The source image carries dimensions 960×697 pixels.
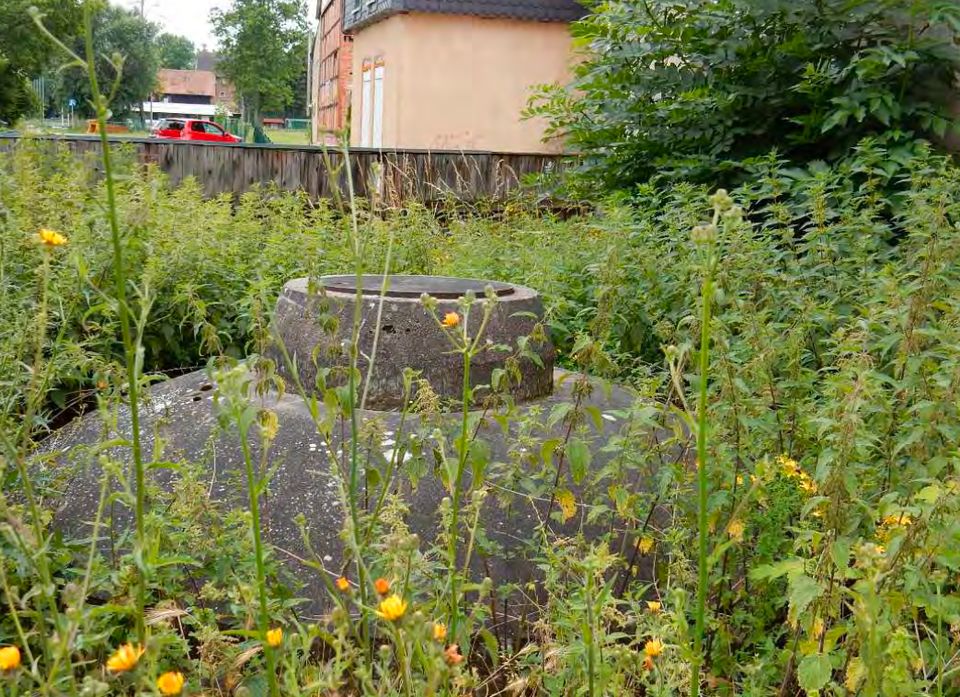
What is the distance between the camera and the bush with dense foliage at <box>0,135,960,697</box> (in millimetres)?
1704

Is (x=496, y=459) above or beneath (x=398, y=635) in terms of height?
beneath

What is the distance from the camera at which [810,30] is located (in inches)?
292

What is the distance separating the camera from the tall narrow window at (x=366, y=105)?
21814 millimetres

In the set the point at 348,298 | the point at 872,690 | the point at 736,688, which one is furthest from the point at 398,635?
the point at 348,298

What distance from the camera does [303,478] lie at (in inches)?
140

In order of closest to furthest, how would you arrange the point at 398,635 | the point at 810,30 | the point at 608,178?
the point at 398,635, the point at 810,30, the point at 608,178

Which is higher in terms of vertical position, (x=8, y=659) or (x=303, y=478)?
(x=8, y=659)

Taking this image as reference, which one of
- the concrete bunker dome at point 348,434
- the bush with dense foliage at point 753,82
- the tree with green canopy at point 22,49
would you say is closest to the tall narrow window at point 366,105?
the bush with dense foliage at point 753,82

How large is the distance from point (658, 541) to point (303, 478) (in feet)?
4.12

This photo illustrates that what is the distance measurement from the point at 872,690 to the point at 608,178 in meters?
7.33

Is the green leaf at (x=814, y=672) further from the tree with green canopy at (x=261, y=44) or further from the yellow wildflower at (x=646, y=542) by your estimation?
the tree with green canopy at (x=261, y=44)

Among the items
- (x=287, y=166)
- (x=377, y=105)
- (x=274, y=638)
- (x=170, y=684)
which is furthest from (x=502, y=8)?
(x=170, y=684)

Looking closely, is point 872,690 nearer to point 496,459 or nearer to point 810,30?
point 496,459

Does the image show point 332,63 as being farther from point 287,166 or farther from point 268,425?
point 268,425
